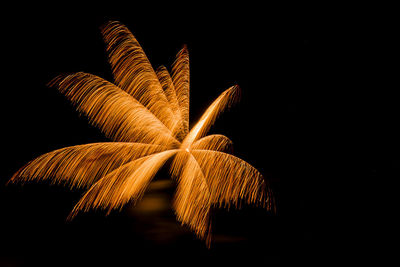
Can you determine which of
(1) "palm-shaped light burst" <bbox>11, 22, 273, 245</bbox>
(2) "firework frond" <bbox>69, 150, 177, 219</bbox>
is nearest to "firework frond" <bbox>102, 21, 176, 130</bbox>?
(1) "palm-shaped light burst" <bbox>11, 22, 273, 245</bbox>

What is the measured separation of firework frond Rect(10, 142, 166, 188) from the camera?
8.28 metres

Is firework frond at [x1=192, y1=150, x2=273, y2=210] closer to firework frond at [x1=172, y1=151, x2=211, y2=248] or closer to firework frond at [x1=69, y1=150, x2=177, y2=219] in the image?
firework frond at [x1=172, y1=151, x2=211, y2=248]

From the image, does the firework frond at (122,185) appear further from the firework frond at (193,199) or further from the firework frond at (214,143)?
the firework frond at (214,143)

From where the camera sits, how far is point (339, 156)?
1491cm

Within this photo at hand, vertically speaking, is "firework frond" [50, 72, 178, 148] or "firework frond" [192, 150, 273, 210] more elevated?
"firework frond" [50, 72, 178, 148]

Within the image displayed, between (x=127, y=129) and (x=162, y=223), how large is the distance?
224 cm

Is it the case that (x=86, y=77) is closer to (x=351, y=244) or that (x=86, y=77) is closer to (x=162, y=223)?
(x=162, y=223)

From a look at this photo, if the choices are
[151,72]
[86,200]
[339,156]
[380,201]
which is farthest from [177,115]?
[339,156]

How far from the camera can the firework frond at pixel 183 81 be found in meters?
9.80

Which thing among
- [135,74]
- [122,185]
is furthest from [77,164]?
[135,74]

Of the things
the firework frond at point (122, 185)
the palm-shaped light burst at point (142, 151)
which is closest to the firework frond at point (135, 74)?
the palm-shaped light burst at point (142, 151)

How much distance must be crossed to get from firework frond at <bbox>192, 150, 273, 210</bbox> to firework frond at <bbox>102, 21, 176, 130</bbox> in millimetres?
1711

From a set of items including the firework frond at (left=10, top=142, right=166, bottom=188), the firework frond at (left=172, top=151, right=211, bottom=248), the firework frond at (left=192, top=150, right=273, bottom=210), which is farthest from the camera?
the firework frond at (left=10, top=142, right=166, bottom=188)

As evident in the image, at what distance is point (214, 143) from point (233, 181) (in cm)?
152
